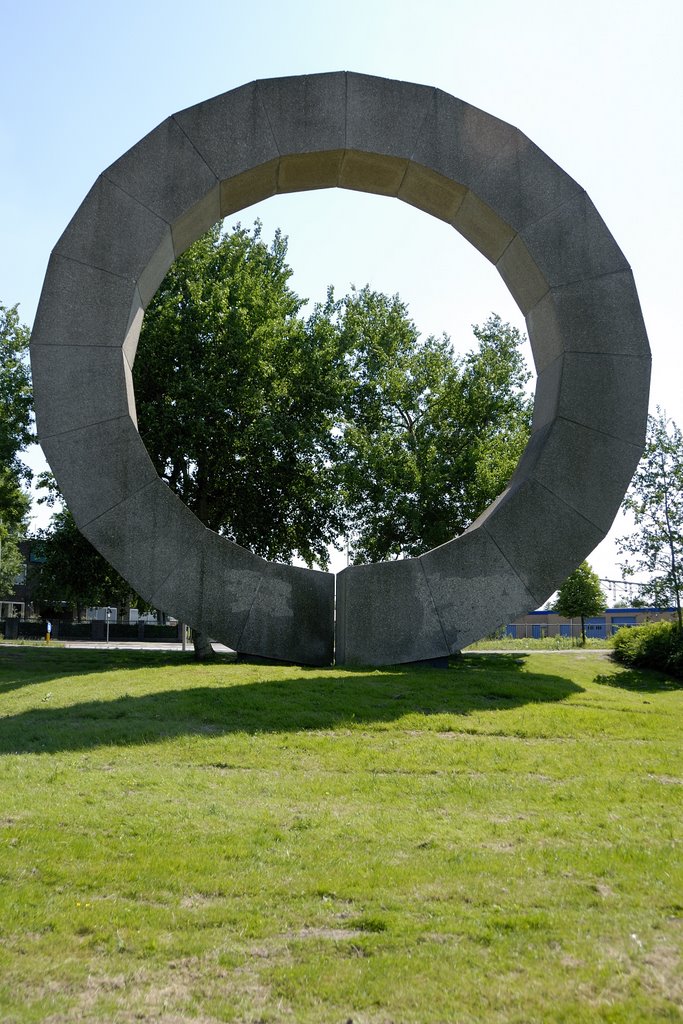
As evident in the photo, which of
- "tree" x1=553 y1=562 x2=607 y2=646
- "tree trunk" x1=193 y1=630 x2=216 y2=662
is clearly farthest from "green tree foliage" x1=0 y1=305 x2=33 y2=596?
"tree" x1=553 y1=562 x2=607 y2=646

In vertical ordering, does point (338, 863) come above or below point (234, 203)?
below

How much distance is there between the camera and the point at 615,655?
19.6 meters

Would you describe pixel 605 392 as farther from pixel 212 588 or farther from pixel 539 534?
pixel 212 588

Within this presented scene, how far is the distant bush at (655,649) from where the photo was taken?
1689 centimetres

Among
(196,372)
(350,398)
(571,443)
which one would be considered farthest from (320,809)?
(350,398)

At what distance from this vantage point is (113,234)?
46.6 feet

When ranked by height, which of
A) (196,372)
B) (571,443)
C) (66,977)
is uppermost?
(196,372)

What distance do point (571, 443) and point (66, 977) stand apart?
39.6 ft

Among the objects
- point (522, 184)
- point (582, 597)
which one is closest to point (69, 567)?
point (522, 184)

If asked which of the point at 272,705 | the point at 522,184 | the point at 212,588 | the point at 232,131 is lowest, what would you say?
the point at 272,705

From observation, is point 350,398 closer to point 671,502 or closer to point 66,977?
point 671,502

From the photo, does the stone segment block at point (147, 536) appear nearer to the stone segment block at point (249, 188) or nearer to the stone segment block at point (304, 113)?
the stone segment block at point (249, 188)

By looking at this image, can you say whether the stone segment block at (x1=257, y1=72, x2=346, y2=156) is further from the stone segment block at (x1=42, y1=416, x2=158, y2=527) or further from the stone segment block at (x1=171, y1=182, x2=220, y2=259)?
the stone segment block at (x1=42, y1=416, x2=158, y2=527)

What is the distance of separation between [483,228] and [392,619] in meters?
7.30
